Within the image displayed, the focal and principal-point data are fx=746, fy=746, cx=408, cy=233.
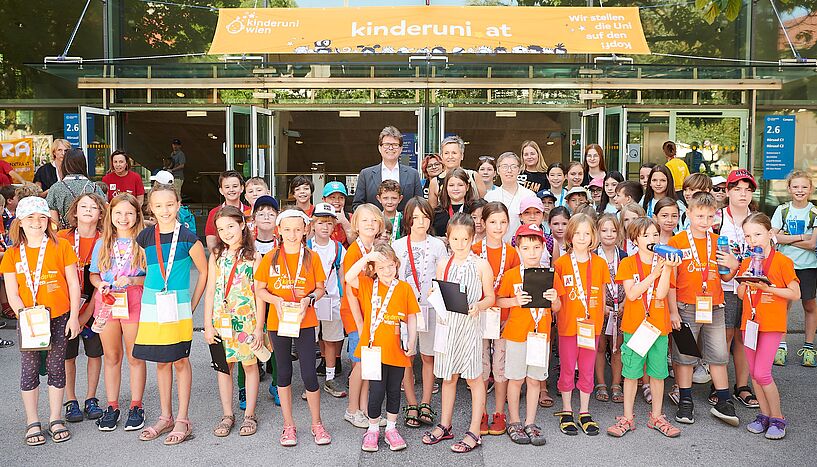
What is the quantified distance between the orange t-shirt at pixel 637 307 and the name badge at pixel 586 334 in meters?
0.33

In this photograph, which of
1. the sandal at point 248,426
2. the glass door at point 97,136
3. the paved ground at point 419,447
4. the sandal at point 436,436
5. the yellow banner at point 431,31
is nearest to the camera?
the paved ground at point 419,447

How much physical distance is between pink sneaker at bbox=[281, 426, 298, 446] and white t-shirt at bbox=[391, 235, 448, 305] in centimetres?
123

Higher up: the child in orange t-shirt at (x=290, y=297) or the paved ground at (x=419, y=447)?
the child in orange t-shirt at (x=290, y=297)

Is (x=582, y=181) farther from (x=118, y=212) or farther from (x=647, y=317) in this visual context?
(x=118, y=212)

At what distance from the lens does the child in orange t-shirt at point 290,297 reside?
475cm

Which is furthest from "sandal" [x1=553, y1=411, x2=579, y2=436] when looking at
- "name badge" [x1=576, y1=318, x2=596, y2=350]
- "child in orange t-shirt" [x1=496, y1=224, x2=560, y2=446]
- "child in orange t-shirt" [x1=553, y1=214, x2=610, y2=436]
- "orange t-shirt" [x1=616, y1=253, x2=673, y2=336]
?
"orange t-shirt" [x1=616, y1=253, x2=673, y2=336]

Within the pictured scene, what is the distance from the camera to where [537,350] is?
476cm

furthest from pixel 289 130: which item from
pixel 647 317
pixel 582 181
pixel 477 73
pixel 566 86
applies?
pixel 647 317

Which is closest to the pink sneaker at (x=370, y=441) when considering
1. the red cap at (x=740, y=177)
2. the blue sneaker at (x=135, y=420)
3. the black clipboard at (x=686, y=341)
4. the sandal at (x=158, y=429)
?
the sandal at (x=158, y=429)

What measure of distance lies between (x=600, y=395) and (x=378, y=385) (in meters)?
1.91

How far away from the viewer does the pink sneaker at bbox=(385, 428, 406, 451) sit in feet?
15.1

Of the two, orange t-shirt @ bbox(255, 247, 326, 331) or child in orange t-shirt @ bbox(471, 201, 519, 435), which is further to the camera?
child in orange t-shirt @ bbox(471, 201, 519, 435)

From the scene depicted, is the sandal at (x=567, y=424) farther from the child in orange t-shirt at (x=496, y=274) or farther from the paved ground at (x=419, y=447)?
the child in orange t-shirt at (x=496, y=274)

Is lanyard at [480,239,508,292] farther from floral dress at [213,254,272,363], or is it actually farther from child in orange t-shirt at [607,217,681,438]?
floral dress at [213,254,272,363]
